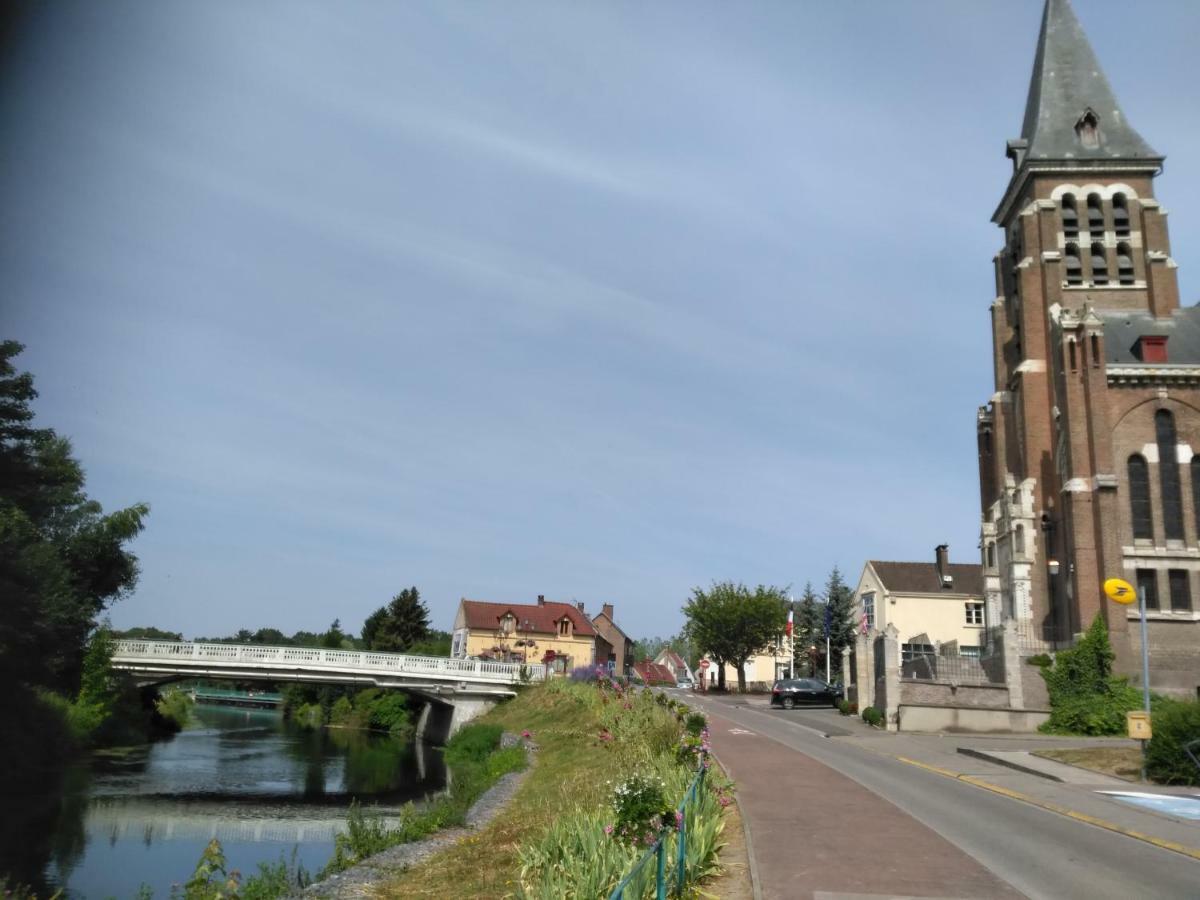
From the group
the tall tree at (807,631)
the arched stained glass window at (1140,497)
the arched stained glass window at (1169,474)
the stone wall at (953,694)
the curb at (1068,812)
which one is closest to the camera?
the curb at (1068,812)

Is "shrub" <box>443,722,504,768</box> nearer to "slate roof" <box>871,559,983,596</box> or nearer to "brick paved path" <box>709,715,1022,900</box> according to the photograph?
"brick paved path" <box>709,715,1022,900</box>

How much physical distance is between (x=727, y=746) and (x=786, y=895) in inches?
610

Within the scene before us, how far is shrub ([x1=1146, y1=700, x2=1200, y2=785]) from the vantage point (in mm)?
18516

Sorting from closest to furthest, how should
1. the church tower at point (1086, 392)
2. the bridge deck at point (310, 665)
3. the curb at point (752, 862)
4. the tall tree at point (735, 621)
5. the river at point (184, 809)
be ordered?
the curb at point (752, 862)
the river at point (184, 809)
the church tower at point (1086, 392)
the bridge deck at point (310, 665)
the tall tree at point (735, 621)

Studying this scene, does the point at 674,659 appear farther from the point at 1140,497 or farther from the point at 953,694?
the point at 953,694

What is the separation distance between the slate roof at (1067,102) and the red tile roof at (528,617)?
195 feet

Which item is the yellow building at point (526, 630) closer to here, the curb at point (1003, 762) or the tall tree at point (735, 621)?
the tall tree at point (735, 621)

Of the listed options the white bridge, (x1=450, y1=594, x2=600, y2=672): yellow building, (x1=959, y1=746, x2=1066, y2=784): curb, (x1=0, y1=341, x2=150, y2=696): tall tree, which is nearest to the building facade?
(x1=450, y1=594, x2=600, y2=672): yellow building

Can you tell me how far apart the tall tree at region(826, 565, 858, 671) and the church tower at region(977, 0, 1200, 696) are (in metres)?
23.0

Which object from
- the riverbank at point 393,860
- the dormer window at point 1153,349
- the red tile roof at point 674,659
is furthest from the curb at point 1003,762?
the red tile roof at point 674,659

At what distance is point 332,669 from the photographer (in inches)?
2013

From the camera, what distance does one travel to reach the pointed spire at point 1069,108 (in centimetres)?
4847

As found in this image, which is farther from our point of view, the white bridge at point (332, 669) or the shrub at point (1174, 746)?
the white bridge at point (332, 669)

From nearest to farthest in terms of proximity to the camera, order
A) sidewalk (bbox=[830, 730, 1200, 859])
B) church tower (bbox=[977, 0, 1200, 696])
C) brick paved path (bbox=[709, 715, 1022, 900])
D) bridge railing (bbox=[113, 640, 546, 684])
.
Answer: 1. brick paved path (bbox=[709, 715, 1022, 900])
2. sidewalk (bbox=[830, 730, 1200, 859])
3. church tower (bbox=[977, 0, 1200, 696])
4. bridge railing (bbox=[113, 640, 546, 684])
